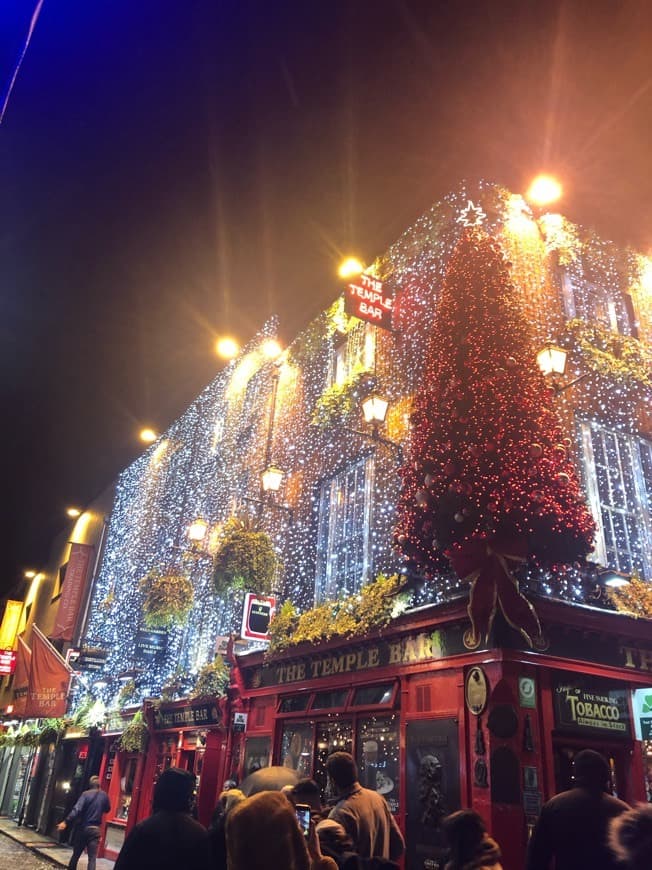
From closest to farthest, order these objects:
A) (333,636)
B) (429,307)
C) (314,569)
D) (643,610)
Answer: (643,610) → (333,636) → (429,307) → (314,569)

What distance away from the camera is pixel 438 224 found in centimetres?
1369

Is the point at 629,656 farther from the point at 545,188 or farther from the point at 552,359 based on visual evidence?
the point at 545,188

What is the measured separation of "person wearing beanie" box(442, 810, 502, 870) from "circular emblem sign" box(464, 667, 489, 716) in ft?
15.6

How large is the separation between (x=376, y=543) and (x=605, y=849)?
814 centimetres

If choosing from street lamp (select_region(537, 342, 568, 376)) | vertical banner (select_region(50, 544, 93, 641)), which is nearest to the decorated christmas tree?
street lamp (select_region(537, 342, 568, 376))

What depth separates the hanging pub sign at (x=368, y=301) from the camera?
1338 cm

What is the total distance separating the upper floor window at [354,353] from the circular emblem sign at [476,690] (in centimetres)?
690

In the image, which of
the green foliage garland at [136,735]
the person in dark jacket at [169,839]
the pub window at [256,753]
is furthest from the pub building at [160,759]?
the person in dark jacket at [169,839]

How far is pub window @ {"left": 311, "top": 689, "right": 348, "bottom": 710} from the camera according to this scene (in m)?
11.6

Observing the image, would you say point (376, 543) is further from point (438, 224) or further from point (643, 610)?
point (438, 224)

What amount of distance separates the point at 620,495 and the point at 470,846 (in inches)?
339

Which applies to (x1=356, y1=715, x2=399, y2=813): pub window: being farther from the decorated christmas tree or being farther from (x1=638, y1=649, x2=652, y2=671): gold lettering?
(x1=638, y1=649, x2=652, y2=671): gold lettering

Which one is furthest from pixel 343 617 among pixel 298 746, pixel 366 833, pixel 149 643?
pixel 149 643

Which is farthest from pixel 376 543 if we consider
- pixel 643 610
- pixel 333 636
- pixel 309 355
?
pixel 309 355
